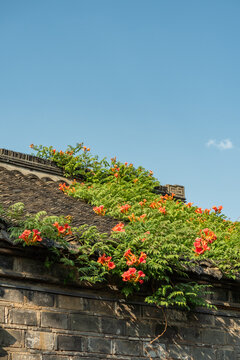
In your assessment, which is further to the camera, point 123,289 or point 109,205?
point 109,205

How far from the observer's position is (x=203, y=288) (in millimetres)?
9523

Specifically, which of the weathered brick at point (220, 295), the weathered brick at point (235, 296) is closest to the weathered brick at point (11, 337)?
the weathered brick at point (220, 295)

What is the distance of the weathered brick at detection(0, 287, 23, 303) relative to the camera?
24.8 ft

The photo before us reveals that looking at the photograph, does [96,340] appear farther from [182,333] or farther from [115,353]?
[182,333]

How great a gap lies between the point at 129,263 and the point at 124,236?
73 cm

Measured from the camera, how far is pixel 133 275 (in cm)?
812

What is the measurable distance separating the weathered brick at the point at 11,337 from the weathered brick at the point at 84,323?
81 centimetres

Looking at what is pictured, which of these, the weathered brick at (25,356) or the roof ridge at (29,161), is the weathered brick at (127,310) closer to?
the weathered brick at (25,356)

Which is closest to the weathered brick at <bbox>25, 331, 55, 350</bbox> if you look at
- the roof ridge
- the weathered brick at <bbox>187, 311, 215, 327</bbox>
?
the weathered brick at <bbox>187, 311, 215, 327</bbox>

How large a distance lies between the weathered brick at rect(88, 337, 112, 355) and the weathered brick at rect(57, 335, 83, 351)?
6.5 inches

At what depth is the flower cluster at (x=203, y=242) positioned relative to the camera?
941 centimetres

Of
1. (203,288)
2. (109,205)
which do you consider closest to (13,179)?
(109,205)

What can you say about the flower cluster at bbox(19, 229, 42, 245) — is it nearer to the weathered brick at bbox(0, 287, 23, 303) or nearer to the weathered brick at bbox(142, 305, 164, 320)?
the weathered brick at bbox(0, 287, 23, 303)

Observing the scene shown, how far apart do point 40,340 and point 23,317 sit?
0.38 m
